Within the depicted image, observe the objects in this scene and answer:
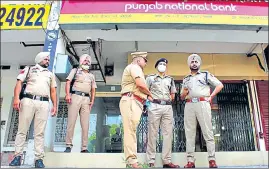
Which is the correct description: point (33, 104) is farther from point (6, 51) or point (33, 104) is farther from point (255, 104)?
point (255, 104)

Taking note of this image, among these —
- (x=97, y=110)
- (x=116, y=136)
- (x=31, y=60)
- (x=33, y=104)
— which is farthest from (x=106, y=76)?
(x=33, y=104)

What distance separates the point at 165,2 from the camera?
4.88 m

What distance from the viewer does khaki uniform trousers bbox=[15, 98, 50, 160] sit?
3.21 m

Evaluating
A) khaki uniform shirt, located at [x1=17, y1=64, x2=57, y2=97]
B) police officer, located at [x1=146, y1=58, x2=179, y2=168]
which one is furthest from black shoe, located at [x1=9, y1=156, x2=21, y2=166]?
police officer, located at [x1=146, y1=58, x2=179, y2=168]

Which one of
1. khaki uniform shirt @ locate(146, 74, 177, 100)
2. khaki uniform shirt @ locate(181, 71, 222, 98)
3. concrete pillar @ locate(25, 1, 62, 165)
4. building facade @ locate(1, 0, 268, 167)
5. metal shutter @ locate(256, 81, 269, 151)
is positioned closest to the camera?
khaki uniform shirt @ locate(181, 71, 222, 98)

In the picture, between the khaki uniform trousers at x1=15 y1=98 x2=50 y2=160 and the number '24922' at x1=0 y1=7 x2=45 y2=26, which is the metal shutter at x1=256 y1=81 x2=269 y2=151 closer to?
the khaki uniform trousers at x1=15 y1=98 x2=50 y2=160

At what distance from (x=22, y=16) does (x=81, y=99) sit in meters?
2.25

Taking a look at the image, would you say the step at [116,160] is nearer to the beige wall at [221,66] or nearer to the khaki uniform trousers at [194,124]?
the khaki uniform trousers at [194,124]

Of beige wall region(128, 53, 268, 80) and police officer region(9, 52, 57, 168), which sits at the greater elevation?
beige wall region(128, 53, 268, 80)

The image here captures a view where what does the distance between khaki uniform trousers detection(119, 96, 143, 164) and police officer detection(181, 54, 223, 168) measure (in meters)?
0.82

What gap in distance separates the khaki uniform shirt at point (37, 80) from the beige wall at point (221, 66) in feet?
9.40

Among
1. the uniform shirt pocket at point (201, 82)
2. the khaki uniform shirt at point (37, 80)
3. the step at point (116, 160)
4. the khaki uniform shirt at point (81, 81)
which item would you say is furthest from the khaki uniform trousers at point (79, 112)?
the uniform shirt pocket at point (201, 82)

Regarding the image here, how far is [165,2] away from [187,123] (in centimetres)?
236

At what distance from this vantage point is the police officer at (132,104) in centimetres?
295
